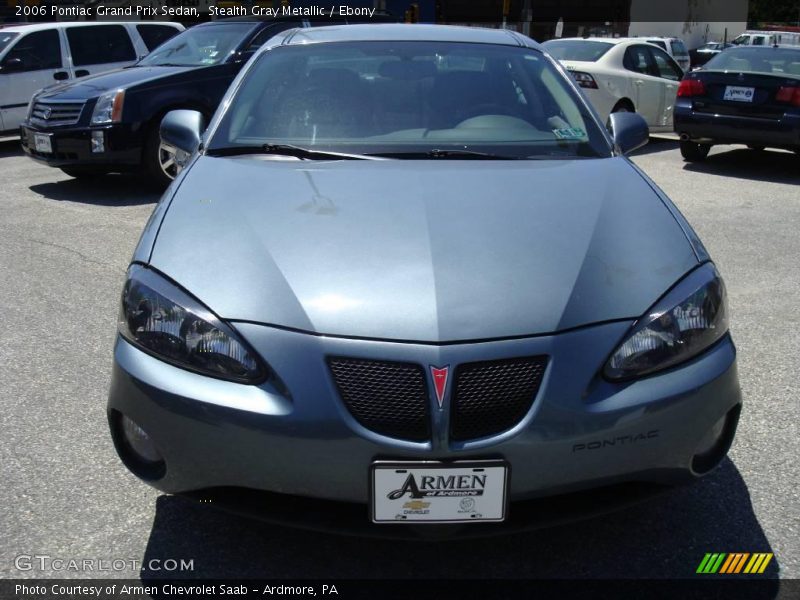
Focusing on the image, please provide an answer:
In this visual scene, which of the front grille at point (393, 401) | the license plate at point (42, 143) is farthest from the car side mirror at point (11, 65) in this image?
the front grille at point (393, 401)

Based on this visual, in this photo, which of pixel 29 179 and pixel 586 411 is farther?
pixel 29 179

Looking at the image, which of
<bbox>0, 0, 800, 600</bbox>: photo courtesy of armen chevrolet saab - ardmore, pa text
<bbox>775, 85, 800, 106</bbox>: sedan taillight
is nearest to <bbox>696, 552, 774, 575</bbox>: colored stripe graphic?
<bbox>0, 0, 800, 600</bbox>: photo courtesy of armen chevrolet saab - ardmore, pa text

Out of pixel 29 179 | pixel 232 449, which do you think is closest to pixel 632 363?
pixel 232 449

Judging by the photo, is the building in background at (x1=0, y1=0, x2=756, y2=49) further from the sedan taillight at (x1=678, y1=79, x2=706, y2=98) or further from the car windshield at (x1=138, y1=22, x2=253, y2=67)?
the car windshield at (x1=138, y1=22, x2=253, y2=67)

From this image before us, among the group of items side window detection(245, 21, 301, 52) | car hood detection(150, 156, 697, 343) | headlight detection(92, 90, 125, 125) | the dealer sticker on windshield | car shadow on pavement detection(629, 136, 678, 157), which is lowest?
car shadow on pavement detection(629, 136, 678, 157)

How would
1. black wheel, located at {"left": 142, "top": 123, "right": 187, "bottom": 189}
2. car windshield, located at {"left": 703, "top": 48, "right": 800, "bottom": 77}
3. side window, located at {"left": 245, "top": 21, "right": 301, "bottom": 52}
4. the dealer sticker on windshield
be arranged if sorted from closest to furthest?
1. the dealer sticker on windshield
2. black wheel, located at {"left": 142, "top": 123, "right": 187, "bottom": 189}
3. side window, located at {"left": 245, "top": 21, "right": 301, "bottom": 52}
4. car windshield, located at {"left": 703, "top": 48, "right": 800, "bottom": 77}

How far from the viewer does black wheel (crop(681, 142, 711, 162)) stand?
34.2 feet

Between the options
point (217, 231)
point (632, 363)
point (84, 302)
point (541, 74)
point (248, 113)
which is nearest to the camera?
point (632, 363)

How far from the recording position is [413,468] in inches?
83.1

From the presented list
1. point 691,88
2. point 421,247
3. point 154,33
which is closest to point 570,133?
point 421,247

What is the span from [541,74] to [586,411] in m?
2.19

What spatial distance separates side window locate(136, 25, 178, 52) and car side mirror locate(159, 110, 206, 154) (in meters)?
8.54

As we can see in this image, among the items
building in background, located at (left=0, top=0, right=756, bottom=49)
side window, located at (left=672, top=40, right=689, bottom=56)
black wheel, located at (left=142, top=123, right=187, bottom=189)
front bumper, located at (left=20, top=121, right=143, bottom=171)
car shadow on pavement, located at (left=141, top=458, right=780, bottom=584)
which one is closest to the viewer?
car shadow on pavement, located at (left=141, top=458, right=780, bottom=584)

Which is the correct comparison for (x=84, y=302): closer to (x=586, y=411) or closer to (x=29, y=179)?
(x=586, y=411)
